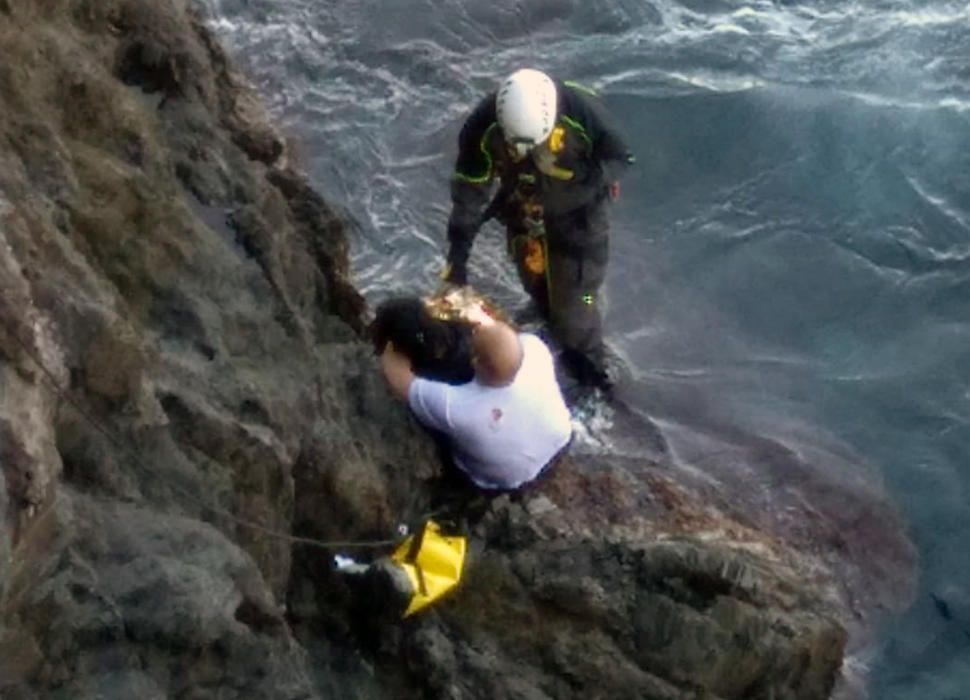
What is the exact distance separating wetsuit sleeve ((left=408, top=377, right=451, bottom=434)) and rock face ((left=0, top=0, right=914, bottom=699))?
0.34 ft

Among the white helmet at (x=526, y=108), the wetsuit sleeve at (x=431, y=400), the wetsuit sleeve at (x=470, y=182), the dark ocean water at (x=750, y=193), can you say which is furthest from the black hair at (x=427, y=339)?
the dark ocean water at (x=750, y=193)

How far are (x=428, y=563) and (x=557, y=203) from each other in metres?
2.66

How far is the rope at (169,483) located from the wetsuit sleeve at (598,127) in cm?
250

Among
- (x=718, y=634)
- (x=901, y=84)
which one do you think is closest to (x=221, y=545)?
(x=718, y=634)

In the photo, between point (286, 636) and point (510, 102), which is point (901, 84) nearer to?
point (510, 102)

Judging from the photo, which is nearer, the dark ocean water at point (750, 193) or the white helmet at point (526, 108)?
the white helmet at point (526, 108)

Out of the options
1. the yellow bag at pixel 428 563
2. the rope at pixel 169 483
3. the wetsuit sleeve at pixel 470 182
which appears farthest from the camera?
the wetsuit sleeve at pixel 470 182

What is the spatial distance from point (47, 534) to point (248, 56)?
7.06m

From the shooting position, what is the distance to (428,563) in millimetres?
5559

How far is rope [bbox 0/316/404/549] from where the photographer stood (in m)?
4.04

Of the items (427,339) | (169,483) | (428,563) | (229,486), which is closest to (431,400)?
(427,339)

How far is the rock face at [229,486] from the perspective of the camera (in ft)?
13.6

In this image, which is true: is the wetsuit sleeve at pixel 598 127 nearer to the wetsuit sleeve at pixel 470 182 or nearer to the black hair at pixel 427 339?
the wetsuit sleeve at pixel 470 182

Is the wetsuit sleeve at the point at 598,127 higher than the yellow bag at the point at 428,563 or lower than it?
higher
